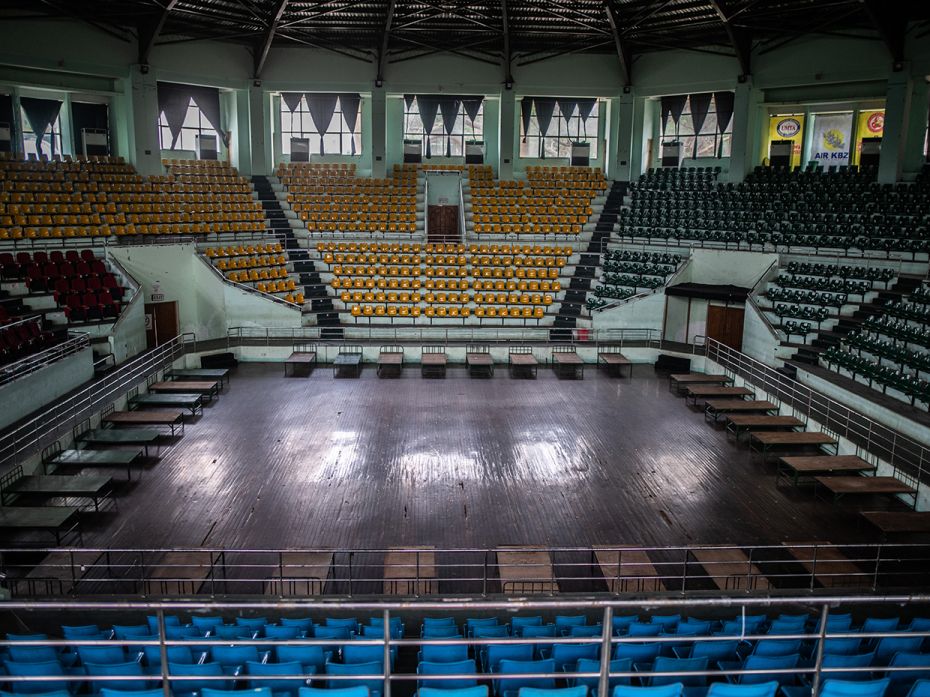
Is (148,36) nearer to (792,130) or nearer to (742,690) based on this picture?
(792,130)

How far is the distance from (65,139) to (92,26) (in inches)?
208

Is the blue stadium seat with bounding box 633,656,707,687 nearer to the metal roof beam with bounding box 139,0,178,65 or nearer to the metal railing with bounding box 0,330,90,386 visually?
the metal railing with bounding box 0,330,90,386

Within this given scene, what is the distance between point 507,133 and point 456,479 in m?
24.7

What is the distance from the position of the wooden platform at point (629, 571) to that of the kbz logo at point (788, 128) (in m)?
30.0

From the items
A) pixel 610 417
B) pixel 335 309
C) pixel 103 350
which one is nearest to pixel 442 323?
pixel 335 309

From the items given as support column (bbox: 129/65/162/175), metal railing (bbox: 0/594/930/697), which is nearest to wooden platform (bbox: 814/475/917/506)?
Answer: metal railing (bbox: 0/594/930/697)

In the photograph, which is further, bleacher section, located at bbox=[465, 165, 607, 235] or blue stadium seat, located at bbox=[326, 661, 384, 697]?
bleacher section, located at bbox=[465, 165, 607, 235]

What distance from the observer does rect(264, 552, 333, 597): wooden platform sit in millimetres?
9281

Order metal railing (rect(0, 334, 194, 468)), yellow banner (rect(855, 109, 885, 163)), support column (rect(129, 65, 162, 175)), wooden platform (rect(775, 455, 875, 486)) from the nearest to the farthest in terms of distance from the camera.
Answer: metal railing (rect(0, 334, 194, 468)) → wooden platform (rect(775, 455, 875, 486)) → support column (rect(129, 65, 162, 175)) → yellow banner (rect(855, 109, 885, 163))

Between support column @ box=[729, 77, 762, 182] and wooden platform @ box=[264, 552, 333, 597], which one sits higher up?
support column @ box=[729, 77, 762, 182]

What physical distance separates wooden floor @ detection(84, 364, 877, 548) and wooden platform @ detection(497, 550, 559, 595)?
1245mm

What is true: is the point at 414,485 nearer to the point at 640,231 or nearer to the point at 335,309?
the point at 335,309

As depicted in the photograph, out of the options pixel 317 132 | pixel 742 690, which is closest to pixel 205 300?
pixel 317 132

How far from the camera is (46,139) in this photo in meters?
31.1
